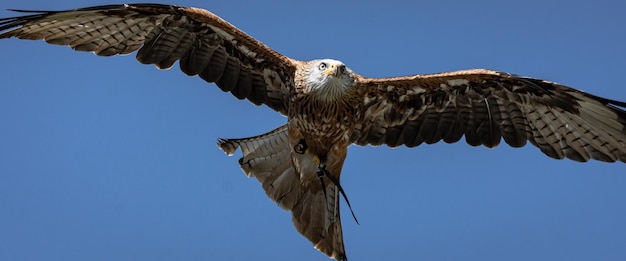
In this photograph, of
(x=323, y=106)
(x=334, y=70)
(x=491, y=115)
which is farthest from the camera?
(x=491, y=115)

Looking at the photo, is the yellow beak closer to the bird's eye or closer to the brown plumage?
the bird's eye

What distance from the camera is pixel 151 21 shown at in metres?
13.9

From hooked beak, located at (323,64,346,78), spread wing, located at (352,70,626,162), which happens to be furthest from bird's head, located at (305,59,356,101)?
spread wing, located at (352,70,626,162)

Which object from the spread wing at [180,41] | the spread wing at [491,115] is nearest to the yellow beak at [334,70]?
the spread wing at [491,115]

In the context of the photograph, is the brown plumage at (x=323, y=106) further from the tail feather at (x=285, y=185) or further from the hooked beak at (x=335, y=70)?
the hooked beak at (x=335, y=70)

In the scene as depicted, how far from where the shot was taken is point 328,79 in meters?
13.0

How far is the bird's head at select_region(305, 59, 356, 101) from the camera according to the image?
42.7 ft

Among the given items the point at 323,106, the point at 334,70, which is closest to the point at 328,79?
the point at 334,70

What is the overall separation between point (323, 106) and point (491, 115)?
217 centimetres

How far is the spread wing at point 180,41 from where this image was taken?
13.5 m

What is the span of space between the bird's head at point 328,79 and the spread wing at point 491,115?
368 millimetres

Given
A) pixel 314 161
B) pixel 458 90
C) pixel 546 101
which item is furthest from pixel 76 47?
pixel 546 101

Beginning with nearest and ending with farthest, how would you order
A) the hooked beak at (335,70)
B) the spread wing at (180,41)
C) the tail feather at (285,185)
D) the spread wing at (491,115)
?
the hooked beak at (335,70) < the spread wing at (180,41) < the spread wing at (491,115) < the tail feather at (285,185)

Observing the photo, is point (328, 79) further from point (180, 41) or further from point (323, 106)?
point (180, 41)
